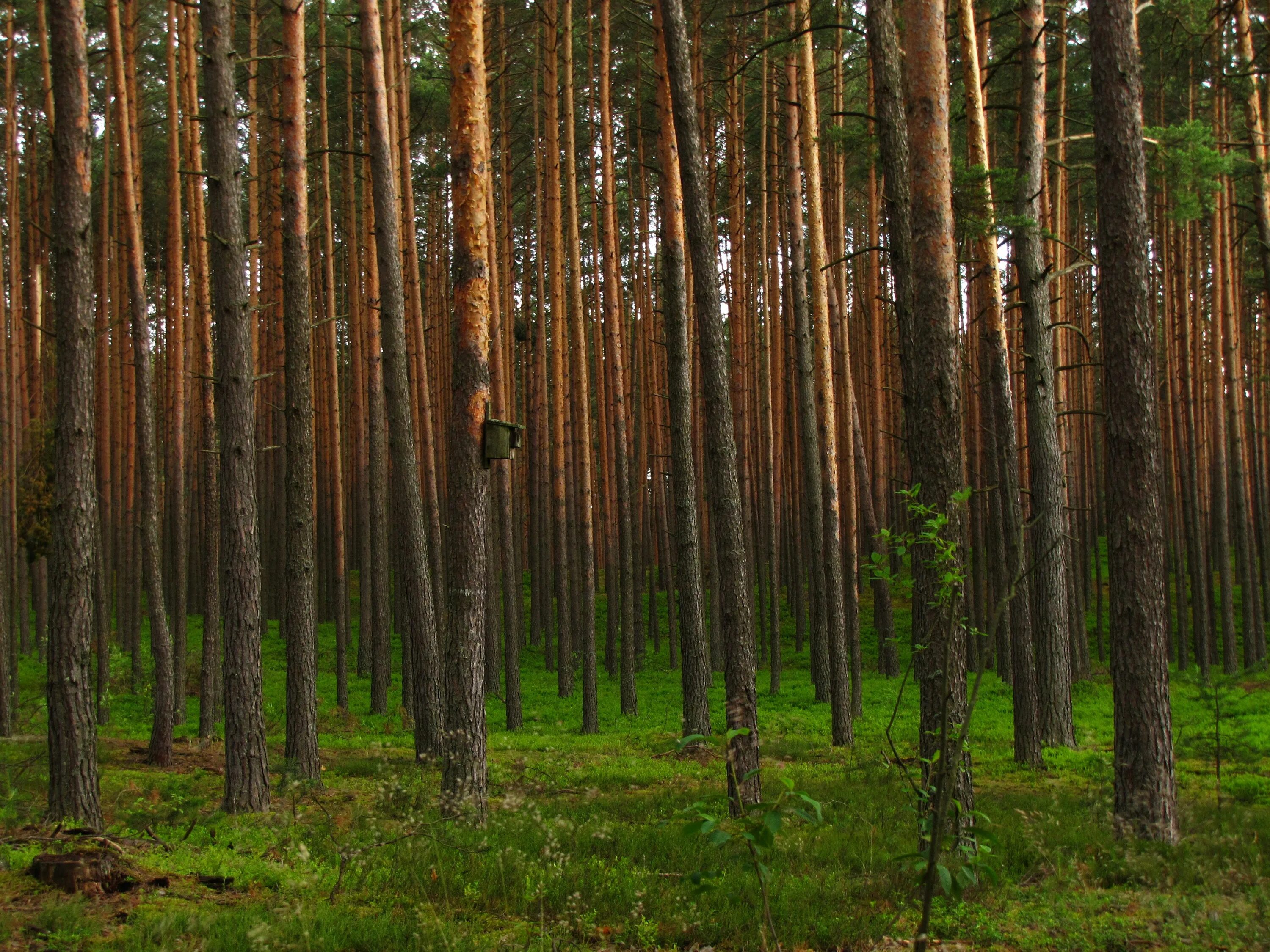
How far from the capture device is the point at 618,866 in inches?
240

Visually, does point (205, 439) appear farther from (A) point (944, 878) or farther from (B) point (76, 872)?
(A) point (944, 878)

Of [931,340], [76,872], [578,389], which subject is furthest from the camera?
[578,389]

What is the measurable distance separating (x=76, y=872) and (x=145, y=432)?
9776 millimetres

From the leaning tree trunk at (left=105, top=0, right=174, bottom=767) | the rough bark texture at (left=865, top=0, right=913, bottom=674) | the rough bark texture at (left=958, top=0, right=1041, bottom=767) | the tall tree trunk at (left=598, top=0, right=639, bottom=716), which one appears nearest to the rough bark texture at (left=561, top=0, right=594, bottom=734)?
the tall tree trunk at (left=598, top=0, right=639, bottom=716)

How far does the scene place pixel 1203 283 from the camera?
28.1 meters

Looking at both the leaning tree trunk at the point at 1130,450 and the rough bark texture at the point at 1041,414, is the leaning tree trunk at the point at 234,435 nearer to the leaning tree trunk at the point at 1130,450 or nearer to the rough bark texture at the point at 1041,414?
the leaning tree trunk at the point at 1130,450

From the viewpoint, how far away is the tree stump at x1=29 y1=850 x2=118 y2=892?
509 centimetres

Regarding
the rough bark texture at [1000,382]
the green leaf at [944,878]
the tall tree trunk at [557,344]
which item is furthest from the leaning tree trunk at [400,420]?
the green leaf at [944,878]

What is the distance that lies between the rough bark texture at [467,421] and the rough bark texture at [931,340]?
11.3ft

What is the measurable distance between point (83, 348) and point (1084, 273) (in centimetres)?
2850

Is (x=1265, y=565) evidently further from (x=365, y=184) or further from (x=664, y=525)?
(x=365, y=184)

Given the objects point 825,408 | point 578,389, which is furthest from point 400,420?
point 825,408

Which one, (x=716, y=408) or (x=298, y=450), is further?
(x=298, y=450)

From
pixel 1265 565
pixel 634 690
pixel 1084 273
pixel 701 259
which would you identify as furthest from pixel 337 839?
pixel 1084 273
